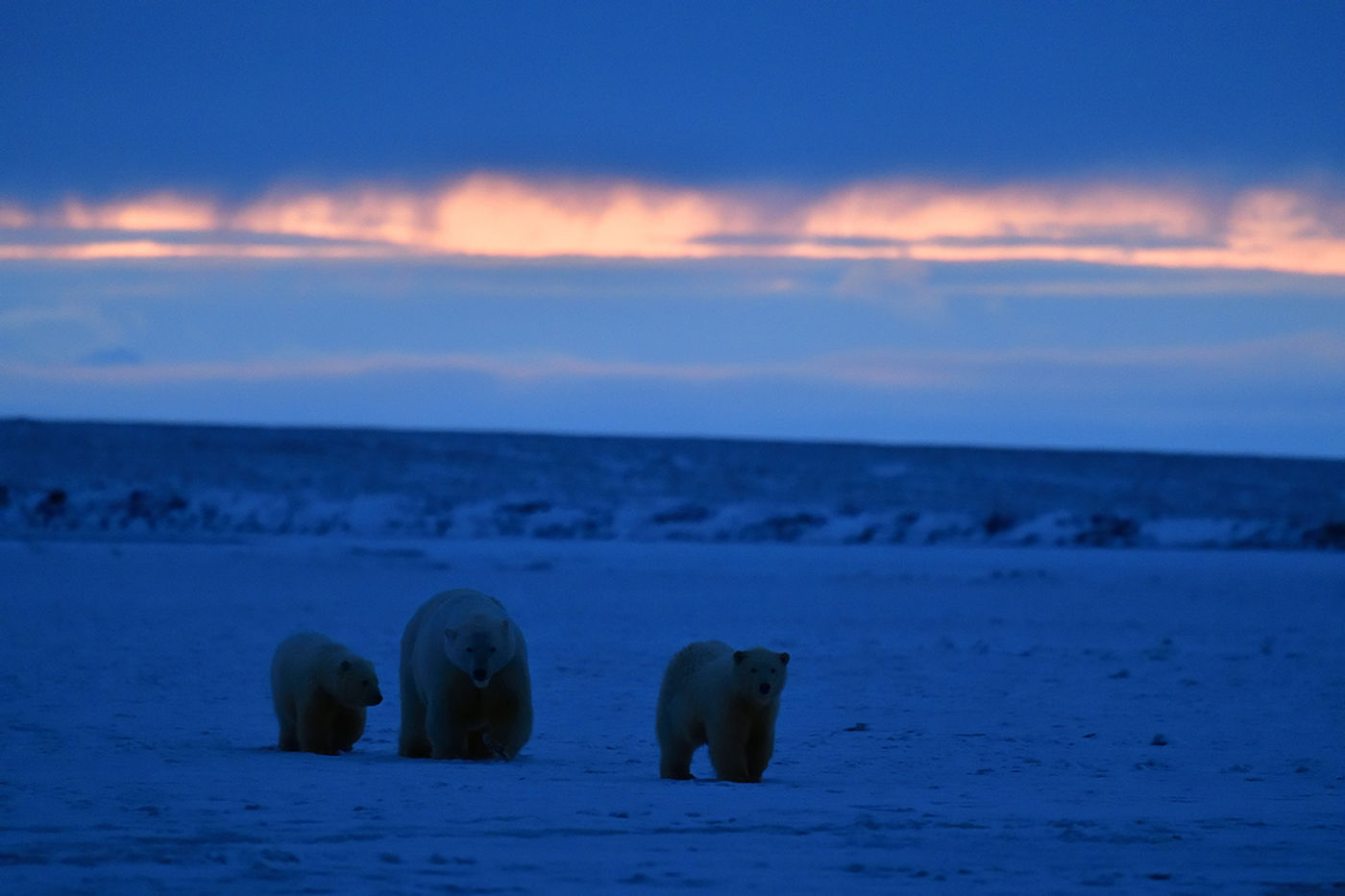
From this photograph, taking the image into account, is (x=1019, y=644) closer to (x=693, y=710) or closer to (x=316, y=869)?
(x=693, y=710)

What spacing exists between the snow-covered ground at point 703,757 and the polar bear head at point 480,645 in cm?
51

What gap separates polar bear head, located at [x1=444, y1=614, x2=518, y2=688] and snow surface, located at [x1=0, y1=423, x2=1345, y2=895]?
17.4 inches

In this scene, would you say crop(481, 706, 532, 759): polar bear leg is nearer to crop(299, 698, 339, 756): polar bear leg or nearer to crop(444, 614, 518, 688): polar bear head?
crop(444, 614, 518, 688): polar bear head

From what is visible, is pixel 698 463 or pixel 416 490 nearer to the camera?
pixel 416 490

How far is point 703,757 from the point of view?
Result: 9.04m

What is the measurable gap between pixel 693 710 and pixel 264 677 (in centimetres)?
477

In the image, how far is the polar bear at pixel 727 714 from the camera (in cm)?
698

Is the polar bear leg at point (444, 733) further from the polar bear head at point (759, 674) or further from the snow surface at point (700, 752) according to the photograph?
the polar bear head at point (759, 674)

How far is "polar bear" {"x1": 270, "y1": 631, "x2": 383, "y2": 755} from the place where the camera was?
7.96 m

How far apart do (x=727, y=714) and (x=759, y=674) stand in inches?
10.4

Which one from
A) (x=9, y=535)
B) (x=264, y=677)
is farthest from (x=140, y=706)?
(x=9, y=535)

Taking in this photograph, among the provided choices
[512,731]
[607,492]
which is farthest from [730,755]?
[607,492]

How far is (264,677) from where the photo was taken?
11.0 metres

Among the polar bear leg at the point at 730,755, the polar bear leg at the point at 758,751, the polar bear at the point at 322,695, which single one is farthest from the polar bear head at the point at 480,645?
the polar bear leg at the point at 758,751
